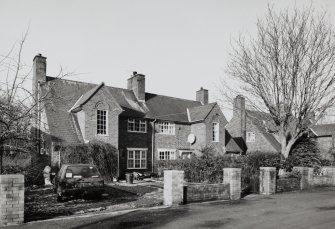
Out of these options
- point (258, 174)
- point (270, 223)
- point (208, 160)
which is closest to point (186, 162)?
point (208, 160)

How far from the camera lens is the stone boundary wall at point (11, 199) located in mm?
9297

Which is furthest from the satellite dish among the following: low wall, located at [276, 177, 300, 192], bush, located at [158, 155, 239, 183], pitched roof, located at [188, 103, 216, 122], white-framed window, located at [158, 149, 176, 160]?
low wall, located at [276, 177, 300, 192]

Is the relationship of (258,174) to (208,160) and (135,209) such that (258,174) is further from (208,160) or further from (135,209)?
(135,209)

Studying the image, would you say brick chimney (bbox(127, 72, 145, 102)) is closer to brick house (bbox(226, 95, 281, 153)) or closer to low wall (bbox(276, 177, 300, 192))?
brick house (bbox(226, 95, 281, 153))

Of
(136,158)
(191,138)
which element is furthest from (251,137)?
(136,158)

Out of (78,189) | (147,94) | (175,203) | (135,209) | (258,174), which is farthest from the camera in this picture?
(147,94)

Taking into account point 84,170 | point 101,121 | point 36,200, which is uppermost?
point 101,121

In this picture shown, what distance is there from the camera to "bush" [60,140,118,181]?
2236 centimetres

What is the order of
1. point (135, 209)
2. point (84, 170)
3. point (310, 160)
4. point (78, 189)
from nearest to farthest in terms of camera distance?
point (135, 209) < point (78, 189) < point (84, 170) < point (310, 160)

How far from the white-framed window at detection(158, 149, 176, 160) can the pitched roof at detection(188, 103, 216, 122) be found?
13.3ft

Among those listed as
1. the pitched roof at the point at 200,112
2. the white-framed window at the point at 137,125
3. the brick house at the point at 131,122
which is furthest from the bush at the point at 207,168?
the pitched roof at the point at 200,112

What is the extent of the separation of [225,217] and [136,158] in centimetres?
1842

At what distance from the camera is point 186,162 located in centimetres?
2234

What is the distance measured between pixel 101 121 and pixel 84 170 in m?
11.2
